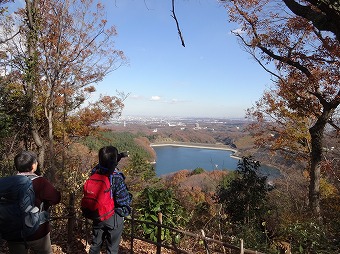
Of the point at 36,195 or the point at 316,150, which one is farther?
the point at 316,150

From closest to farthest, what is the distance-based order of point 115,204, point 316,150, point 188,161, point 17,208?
point 17,208, point 115,204, point 316,150, point 188,161

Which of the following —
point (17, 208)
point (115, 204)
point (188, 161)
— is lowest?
point (188, 161)

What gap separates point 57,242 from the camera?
175 inches

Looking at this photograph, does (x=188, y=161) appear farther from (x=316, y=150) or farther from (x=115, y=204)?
(x=115, y=204)

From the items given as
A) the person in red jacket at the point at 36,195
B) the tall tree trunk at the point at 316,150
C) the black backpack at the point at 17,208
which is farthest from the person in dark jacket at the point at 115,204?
the tall tree trunk at the point at 316,150

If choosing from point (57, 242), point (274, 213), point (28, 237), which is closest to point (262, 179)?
point (274, 213)

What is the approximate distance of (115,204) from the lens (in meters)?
2.75

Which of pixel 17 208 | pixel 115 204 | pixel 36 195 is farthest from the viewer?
pixel 115 204

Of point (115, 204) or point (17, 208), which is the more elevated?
point (17, 208)

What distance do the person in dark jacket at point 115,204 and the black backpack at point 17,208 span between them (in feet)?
2.07

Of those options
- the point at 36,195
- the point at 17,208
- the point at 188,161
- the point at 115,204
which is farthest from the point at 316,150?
the point at 188,161

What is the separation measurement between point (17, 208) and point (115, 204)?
87 cm

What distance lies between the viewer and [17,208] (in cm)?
219

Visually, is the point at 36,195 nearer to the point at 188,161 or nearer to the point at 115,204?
the point at 115,204
